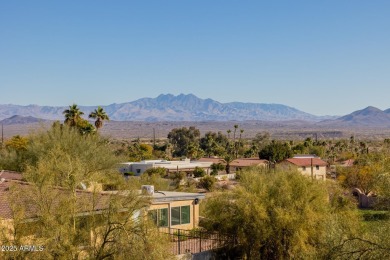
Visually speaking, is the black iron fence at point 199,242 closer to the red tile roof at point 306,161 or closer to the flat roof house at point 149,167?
the flat roof house at point 149,167

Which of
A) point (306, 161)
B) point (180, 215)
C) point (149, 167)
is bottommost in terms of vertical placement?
point (149, 167)

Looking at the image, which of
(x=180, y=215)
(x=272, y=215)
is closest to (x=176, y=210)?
(x=180, y=215)

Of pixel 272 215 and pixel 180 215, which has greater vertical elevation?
pixel 272 215

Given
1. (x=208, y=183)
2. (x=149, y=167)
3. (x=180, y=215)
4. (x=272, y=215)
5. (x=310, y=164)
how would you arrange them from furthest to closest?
(x=149, y=167), (x=310, y=164), (x=208, y=183), (x=180, y=215), (x=272, y=215)

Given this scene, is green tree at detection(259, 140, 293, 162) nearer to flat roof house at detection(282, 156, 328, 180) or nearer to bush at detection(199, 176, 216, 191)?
flat roof house at detection(282, 156, 328, 180)

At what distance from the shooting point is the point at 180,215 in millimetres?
28844

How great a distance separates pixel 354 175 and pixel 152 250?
49.2 m

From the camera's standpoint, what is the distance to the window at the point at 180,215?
93.4ft

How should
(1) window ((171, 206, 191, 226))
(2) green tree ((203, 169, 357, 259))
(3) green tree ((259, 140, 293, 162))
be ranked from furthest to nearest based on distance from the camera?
(3) green tree ((259, 140, 293, 162)), (1) window ((171, 206, 191, 226)), (2) green tree ((203, 169, 357, 259))

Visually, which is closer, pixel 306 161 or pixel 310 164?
pixel 310 164

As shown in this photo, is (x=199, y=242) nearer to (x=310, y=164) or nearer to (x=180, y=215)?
(x=180, y=215)

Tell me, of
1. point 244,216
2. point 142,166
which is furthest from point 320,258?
point 142,166

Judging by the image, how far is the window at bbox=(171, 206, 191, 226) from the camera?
93.4ft

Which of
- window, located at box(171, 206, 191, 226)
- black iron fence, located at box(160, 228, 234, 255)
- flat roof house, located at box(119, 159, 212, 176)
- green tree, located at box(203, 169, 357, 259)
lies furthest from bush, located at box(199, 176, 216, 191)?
green tree, located at box(203, 169, 357, 259)
